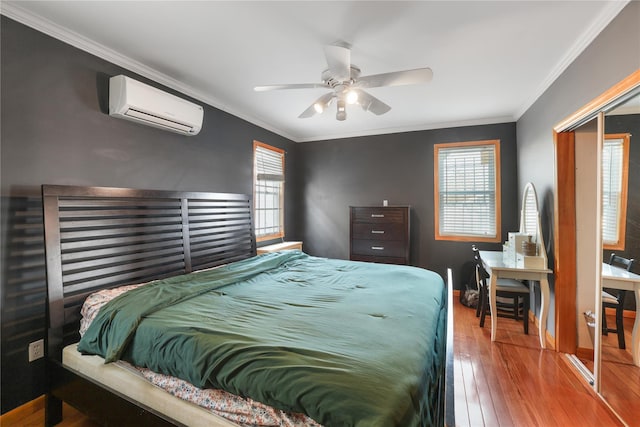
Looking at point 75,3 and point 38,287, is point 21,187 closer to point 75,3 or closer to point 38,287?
point 38,287

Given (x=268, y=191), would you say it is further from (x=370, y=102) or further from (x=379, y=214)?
(x=370, y=102)

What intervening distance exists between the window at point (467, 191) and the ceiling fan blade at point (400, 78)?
257cm

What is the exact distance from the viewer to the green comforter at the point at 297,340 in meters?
1.01

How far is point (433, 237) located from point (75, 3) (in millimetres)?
4561

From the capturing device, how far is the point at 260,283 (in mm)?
2383

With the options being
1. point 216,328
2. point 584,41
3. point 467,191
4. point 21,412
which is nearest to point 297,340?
point 216,328

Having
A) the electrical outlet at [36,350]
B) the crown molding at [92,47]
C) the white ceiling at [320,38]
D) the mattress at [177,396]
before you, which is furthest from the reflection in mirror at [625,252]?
the electrical outlet at [36,350]

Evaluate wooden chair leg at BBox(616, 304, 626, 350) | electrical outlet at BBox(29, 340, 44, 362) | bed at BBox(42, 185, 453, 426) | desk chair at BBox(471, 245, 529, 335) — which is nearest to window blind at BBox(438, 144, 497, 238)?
desk chair at BBox(471, 245, 529, 335)

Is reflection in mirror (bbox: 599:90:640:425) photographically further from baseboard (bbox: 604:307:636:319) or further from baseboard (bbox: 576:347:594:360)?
baseboard (bbox: 576:347:594:360)

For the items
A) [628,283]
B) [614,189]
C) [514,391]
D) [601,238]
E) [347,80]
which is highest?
[347,80]

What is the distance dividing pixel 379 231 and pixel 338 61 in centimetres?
281

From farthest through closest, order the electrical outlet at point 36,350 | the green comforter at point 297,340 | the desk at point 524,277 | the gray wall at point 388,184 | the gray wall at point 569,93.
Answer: the gray wall at point 388,184, the desk at point 524,277, the electrical outlet at point 36,350, the gray wall at point 569,93, the green comforter at point 297,340

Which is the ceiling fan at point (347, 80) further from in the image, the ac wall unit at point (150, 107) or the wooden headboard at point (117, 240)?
the wooden headboard at point (117, 240)

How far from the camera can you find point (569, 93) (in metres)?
2.35
